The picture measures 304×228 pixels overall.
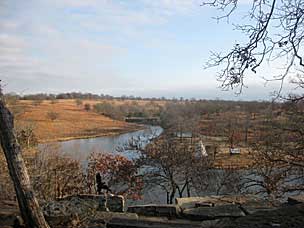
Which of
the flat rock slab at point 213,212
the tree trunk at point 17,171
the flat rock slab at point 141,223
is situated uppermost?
the tree trunk at point 17,171

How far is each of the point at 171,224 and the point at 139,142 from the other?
55.9 ft

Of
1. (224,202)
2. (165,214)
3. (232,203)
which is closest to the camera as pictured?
(165,214)

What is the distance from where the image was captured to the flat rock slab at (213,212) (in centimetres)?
628

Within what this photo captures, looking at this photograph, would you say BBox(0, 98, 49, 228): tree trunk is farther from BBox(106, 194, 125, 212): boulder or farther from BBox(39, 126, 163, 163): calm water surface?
BBox(39, 126, 163, 163): calm water surface

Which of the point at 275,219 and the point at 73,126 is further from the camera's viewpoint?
the point at 73,126

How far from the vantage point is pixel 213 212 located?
21.2 ft

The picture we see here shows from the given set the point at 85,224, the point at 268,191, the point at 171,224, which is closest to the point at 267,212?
the point at 171,224

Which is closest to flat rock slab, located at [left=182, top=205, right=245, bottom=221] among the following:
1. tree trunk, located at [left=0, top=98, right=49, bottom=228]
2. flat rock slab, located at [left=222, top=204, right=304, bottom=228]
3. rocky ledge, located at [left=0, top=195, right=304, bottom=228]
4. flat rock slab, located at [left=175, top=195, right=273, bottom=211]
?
rocky ledge, located at [left=0, top=195, right=304, bottom=228]

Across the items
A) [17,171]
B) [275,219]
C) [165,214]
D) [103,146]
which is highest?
[17,171]

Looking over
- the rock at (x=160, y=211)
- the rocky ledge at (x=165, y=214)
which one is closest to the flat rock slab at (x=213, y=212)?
the rocky ledge at (x=165, y=214)

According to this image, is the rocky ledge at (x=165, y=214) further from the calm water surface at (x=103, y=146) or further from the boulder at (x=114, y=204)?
the calm water surface at (x=103, y=146)

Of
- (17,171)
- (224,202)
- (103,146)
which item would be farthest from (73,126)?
(17,171)

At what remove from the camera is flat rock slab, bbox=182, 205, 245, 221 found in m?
6.28

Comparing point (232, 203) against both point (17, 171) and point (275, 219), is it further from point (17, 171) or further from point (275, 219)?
point (17, 171)
